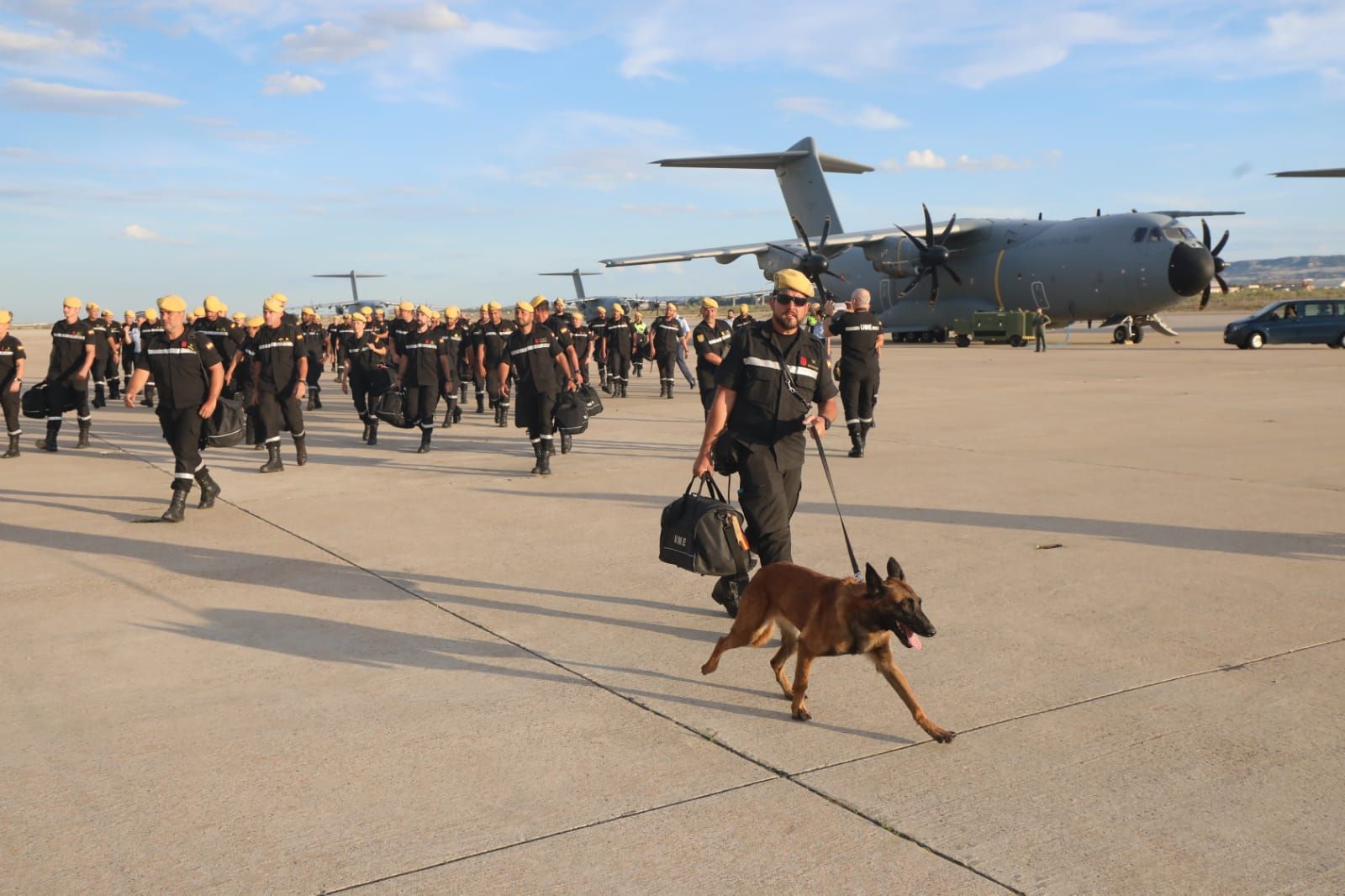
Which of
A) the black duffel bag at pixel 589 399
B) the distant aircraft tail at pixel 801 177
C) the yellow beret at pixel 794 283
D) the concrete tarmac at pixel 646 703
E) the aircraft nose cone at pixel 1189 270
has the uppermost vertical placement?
the distant aircraft tail at pixel 801 177

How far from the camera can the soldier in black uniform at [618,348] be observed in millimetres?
22469

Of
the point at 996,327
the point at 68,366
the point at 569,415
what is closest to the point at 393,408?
the point at 569,415

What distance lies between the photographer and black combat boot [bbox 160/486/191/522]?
9352 millimetres

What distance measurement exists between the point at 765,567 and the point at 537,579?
8.22ft

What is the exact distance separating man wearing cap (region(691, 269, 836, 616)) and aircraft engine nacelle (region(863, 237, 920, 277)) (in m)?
32.7

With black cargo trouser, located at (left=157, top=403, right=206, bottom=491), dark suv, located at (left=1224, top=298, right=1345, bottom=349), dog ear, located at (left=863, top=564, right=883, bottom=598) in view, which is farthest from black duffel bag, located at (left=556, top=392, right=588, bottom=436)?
dark suv, located at (left=1224, top=298, right=1345, bottom=349)

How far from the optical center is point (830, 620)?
430 centimetres

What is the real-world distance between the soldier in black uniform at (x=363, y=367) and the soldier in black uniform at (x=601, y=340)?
23.4 feet

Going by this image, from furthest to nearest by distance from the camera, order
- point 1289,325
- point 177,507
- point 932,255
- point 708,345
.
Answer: point 932,255 → point 1289,325 → point 708,345 → point 177,507

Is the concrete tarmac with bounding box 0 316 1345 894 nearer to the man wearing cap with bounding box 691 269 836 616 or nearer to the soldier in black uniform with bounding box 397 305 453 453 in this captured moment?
the man wearing cap with bounding box 691 269 836 616

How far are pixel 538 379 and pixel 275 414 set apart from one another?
3242 mm

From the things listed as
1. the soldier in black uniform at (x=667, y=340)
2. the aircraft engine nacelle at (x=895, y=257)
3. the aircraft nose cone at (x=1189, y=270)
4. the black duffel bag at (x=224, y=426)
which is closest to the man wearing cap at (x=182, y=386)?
the black duffel bag at (x=224, y=426)

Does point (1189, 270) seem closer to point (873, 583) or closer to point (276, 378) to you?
point (276, 378)

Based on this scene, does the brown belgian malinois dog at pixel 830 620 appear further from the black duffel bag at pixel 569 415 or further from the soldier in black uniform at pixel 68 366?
the soldier in black uniform at pixel 68 366
